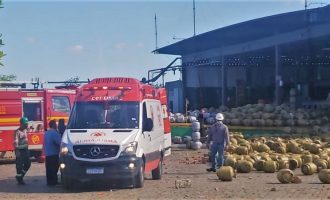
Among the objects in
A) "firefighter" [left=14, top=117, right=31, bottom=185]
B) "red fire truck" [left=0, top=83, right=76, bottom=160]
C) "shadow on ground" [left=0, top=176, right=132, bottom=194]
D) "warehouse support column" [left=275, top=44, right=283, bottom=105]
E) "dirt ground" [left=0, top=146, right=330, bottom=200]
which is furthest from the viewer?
"warehouse support column" [left=275, top=44, right=283, bottom=105]

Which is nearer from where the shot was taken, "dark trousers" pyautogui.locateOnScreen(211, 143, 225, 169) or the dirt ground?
the dirt ground

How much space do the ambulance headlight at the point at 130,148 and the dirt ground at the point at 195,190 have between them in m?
0.93

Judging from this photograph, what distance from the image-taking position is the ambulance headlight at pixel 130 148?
15.5 m

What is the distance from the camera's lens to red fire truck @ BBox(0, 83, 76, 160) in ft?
78.5

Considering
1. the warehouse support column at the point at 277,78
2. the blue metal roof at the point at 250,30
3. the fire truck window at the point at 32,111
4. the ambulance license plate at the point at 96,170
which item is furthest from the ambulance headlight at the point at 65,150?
the warehouse support column at the point at 277,78

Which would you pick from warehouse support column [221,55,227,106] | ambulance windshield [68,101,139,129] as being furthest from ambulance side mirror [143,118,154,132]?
warehouse support column [221,55,227,106]

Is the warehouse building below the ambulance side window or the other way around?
the other way around

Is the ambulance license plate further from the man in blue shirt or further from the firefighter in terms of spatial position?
the firefighter

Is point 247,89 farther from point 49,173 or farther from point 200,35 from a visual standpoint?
point 49,173

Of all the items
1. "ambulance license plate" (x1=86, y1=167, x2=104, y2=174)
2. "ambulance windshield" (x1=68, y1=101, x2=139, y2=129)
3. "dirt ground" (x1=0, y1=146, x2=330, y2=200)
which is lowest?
"dirt ground" (x1=0, y1=146, x2=330, y2=200)

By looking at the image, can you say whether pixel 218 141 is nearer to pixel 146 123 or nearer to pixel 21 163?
pixel 146 123

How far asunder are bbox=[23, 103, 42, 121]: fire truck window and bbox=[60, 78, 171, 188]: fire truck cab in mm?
7836

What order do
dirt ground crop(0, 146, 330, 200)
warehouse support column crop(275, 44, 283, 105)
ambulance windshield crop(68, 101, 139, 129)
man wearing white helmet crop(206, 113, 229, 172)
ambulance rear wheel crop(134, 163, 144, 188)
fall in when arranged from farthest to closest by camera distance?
warehouse support column crop(275, 44, 283, 105), man wearing white helmet crop(206, 113, 229, 172), ambulance windshield crop(68, 101, 139, 129), ambulance rear wheel crop(134, 163, 144, 188), dirt ground crop(0, 146, 330, 200)

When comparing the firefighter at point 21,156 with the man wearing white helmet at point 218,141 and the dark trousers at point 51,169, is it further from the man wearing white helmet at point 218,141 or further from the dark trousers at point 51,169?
the man wearing white helmet at point 218,141
